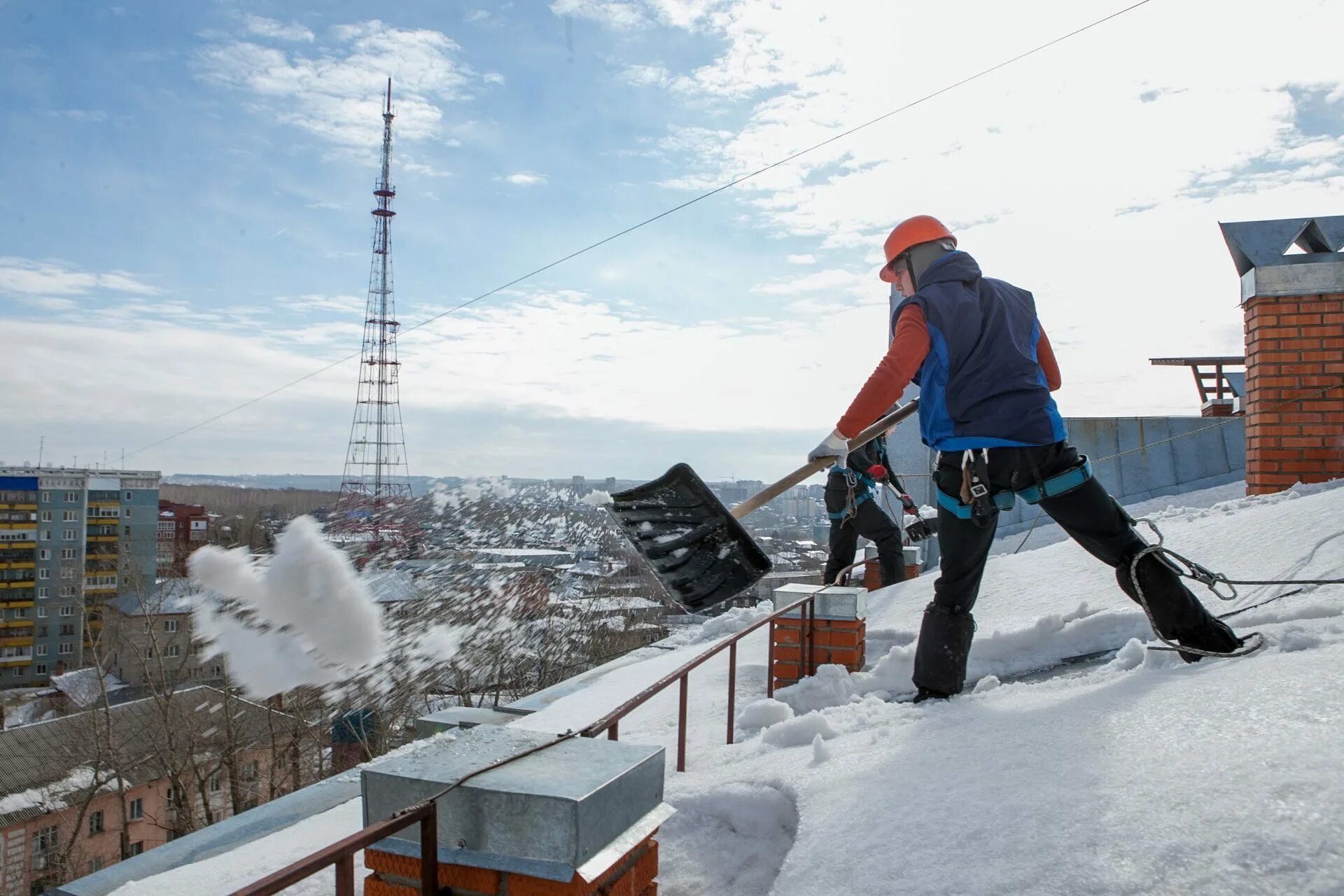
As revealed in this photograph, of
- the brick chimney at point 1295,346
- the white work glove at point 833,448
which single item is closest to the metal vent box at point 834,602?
the white work glove at point 833,448

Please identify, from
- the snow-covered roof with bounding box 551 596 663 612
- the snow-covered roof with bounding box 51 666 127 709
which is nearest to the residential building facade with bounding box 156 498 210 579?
the snow-covered roof with bounding box 51 666 127 709

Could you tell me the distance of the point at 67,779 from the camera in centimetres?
2495

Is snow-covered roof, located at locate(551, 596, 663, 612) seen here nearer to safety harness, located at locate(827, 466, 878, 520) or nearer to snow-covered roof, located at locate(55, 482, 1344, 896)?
safety harness, located at locate(827, 466, 878, 520)

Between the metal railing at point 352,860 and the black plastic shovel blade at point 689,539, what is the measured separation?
2315 millimetres

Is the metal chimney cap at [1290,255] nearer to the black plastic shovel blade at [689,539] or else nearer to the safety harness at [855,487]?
the safety harness at [855,487]

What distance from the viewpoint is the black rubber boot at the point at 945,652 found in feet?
10.5

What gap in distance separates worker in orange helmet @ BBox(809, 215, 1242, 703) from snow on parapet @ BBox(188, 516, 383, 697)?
315 centimetres

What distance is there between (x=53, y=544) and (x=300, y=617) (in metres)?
55.6

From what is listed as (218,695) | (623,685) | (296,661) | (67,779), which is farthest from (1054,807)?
(67,779)

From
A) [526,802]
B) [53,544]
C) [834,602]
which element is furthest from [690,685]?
[53,544]

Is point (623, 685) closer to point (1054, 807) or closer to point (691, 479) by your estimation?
point (691, 479)

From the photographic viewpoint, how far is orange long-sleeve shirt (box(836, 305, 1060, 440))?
10.2 ft

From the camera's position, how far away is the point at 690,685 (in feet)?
16.3

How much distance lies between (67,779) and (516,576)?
25.4m
